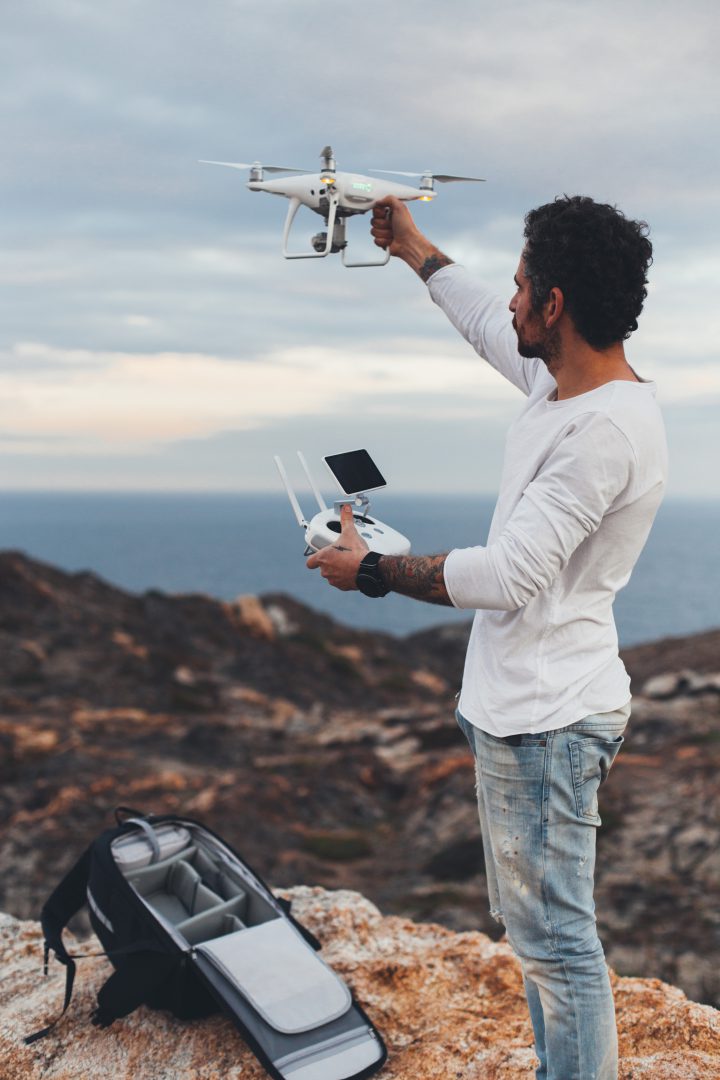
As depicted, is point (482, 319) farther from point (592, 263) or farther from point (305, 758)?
point (305, 758)

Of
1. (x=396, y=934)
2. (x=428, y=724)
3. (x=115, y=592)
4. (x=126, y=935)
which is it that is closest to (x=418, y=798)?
(x=428, y=724)

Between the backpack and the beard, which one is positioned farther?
the backpack

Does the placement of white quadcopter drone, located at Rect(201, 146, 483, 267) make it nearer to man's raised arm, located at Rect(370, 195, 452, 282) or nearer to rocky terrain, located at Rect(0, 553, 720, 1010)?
man's raised arm, located at Rect(370, 195, 452, 282)

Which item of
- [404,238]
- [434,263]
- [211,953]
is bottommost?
[211,953]

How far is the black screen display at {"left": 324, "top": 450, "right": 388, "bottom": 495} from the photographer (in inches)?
135

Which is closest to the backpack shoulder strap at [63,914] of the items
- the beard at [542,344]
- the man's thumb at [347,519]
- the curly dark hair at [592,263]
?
the man's thumb at [347,519]

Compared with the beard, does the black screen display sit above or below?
below

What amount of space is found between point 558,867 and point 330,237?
2722 millimetres

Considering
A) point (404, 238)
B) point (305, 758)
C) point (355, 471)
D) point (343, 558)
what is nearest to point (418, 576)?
point (343, 558)

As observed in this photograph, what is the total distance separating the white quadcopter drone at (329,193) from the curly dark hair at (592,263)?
4.17ft

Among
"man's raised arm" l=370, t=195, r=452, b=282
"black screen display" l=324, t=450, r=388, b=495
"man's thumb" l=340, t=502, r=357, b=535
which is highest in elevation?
"man's raised arm" l=370, t=195, r=452, b=282

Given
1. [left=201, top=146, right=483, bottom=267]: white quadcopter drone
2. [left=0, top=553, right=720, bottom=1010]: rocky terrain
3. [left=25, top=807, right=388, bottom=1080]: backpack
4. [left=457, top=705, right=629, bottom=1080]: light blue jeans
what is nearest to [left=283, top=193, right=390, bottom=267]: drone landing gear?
[left=201, top=146, right=483, bottom=267]: white quadcopter drone

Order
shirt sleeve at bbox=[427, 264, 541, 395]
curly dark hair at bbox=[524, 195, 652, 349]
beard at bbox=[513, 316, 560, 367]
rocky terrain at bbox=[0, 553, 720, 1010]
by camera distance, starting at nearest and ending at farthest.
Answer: curly dark hair at bbox=[524, 195, 652, 349]
beard at bbox=[513, 316, 560, 367]
shirt sleeve at bbox=[427, 264, 541, 395]
rocky terrain at bbox=[0, 553, 720, 1010]

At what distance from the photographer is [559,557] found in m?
2.81
